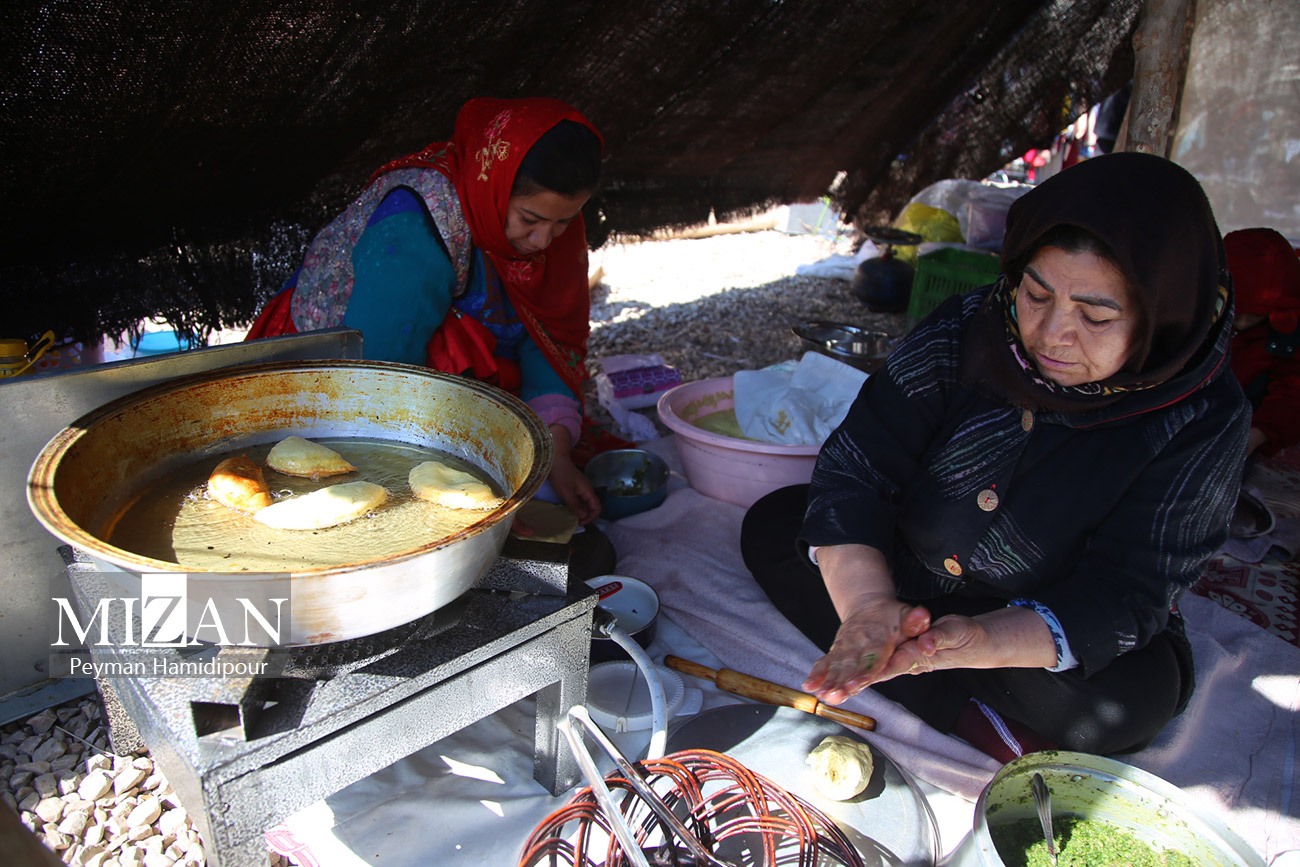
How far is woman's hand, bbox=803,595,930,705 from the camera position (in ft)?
4.35

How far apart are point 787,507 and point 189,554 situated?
5.69 feet

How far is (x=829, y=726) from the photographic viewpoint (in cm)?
188

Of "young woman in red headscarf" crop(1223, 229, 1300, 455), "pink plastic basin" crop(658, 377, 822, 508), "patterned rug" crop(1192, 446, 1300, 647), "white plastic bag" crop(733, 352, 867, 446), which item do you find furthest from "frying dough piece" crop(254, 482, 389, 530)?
"young woman in red headscarf" crop(1223, 229, 1300, 455)

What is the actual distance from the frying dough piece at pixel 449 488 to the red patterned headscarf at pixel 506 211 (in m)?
1.05

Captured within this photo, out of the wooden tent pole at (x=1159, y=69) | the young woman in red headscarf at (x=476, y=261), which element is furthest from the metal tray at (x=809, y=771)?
the wooden tent pole at (x=1159, y=69)

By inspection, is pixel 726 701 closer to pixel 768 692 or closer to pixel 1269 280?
pixel 768 692

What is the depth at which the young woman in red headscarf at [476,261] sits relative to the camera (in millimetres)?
2242

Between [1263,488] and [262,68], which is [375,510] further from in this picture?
Answer: [1263,488]

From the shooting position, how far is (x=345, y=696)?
1193mm

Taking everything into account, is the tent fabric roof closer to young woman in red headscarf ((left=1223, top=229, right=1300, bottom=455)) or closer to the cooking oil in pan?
the cooking oil in pan

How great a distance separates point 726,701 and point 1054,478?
97 centimetres

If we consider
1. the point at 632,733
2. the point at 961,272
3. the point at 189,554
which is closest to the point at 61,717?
the point at 189,554

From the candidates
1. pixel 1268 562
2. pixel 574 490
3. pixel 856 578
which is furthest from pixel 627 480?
pixel 1268 562

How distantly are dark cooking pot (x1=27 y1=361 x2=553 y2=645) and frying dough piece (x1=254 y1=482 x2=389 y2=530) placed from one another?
0.14m
